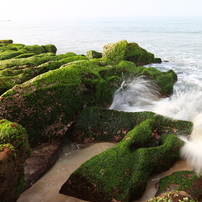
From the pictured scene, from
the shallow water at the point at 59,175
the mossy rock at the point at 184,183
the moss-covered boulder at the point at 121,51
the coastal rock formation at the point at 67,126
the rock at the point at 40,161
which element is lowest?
the shallow water at the point at 59,175

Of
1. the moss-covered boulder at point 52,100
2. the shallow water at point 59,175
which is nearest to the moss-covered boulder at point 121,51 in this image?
the moss-covered boulder at point 52,100

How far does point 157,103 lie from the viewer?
621 cm

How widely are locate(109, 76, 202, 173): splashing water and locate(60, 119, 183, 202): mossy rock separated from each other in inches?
23.2

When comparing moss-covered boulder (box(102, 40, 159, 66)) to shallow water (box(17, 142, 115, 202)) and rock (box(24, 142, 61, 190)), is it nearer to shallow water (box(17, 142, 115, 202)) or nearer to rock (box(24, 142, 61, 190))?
shallow water (box(17, 142, 115, 202))

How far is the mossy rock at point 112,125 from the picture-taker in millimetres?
4273

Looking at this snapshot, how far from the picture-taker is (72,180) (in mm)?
3027

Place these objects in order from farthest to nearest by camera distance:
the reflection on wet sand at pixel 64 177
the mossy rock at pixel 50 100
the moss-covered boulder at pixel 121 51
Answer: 1. the moss-covered boulder at pixel 121 51
2. the mossy rock at pixel 50 100
3. the reflection on wet sand at pixel 64 177

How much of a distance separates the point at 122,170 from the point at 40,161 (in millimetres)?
1491

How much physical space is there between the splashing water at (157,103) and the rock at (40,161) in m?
2.29

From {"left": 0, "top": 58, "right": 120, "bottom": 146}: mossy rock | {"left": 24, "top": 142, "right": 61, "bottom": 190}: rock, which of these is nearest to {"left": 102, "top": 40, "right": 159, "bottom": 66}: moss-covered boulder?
{"left": 0, "top": 58, "right": 120, "bottom": 146}: mossy rock

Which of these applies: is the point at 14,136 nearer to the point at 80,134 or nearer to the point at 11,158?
the point at 11,158

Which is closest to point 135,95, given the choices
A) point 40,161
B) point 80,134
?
point 80,134

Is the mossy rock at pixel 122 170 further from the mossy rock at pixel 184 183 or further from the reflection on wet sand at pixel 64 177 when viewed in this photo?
the mossy rock at pixel 184 183

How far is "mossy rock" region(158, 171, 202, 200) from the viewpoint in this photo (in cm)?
283
